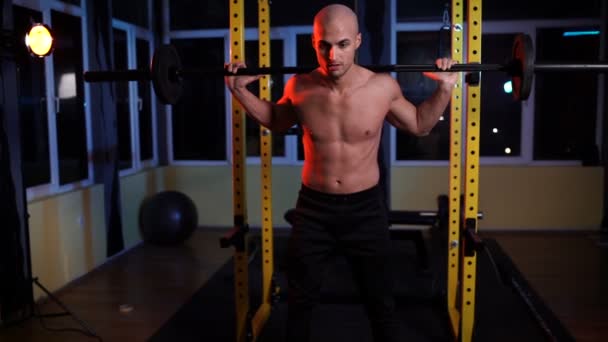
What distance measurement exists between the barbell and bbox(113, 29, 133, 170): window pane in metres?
2.40

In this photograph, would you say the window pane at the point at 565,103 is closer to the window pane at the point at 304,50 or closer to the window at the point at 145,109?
the window pane at the point at 304,50

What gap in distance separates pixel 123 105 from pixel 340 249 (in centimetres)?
311

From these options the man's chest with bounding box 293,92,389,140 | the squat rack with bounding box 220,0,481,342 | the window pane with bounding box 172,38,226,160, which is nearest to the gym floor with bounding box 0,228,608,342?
the squat rack with bounding box 220,0,481,342

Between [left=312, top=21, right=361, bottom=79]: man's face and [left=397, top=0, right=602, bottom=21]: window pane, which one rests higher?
[left=397, top=0, right=602, bottom=21]: window pane

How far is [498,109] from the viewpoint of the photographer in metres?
5.16

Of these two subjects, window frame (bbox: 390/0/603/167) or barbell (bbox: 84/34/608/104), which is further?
window frame (bbox: 390/0/603/167)

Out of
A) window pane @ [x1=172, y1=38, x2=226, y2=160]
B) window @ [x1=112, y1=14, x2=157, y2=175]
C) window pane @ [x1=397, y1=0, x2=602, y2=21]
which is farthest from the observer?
window pane @ [x1=172, y1=38, x2=226, y2=160]

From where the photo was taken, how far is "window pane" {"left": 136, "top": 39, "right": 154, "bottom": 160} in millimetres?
4887

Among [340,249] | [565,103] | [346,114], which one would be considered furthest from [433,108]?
[565,103]

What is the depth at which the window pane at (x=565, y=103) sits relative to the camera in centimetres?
486

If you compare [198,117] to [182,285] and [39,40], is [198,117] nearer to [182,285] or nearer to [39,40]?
[182,285]

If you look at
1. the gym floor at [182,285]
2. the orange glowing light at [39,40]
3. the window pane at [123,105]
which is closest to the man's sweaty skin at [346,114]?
the orange glowing light at [39,40]

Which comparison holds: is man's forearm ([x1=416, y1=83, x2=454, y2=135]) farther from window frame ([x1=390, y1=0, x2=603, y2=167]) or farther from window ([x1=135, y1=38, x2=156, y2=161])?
window ([x1=135, y1=38, x2=156, y2=161])

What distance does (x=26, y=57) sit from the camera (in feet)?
9.11
